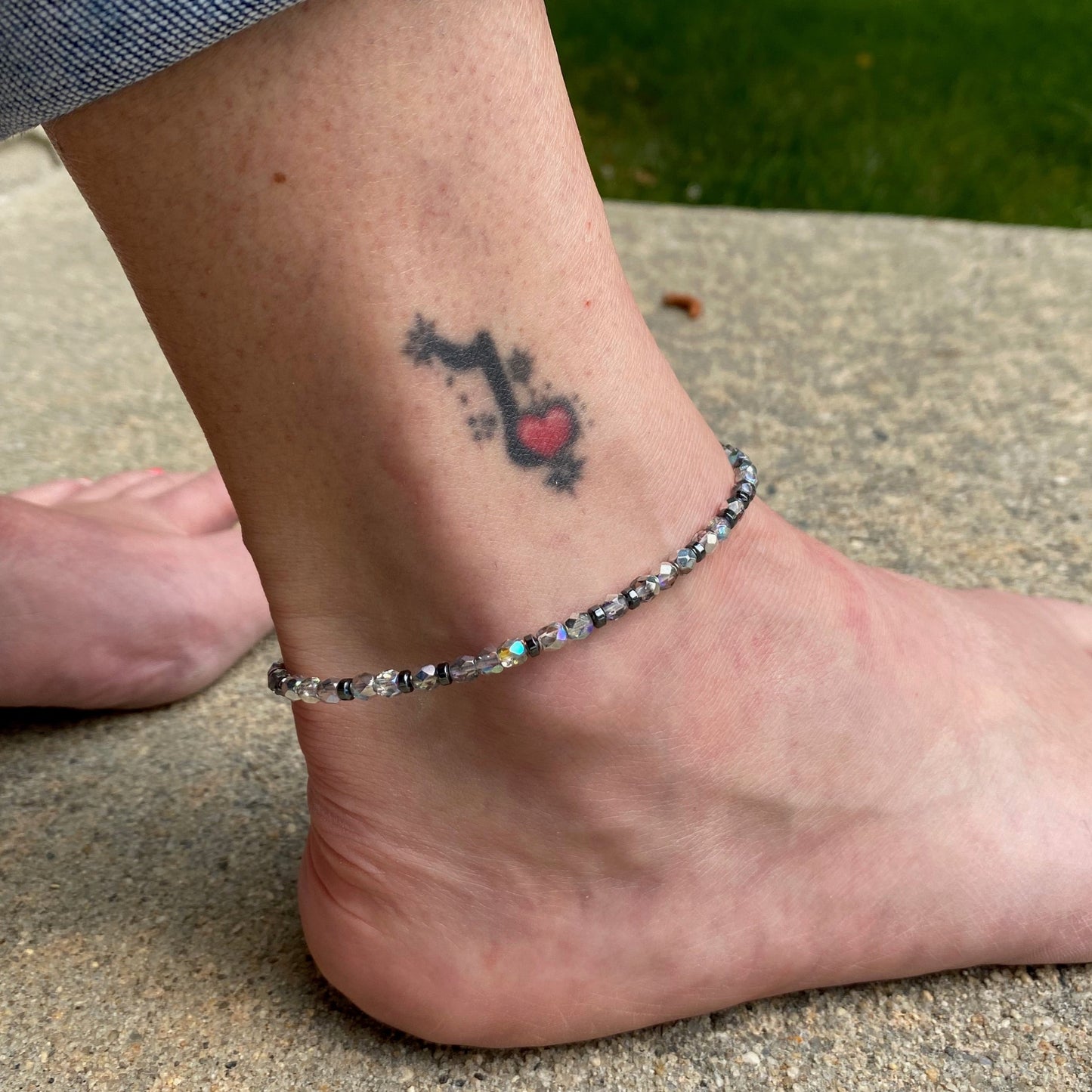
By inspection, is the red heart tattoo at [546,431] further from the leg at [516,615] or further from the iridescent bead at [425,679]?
the iridescent bead at [425,679]

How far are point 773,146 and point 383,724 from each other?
300cm

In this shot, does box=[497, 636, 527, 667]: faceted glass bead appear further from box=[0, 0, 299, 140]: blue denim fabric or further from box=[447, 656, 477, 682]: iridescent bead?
box=[0, 0, 299, 140]: blue denim fabric

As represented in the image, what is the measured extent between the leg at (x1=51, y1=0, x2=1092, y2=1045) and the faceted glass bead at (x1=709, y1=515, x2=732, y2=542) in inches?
0.7

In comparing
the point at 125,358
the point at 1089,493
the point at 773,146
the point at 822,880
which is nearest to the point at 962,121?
the point at 773,146

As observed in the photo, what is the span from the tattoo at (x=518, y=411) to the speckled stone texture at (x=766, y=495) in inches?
16.6

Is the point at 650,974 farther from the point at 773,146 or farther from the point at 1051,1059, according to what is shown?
the point at 773,146

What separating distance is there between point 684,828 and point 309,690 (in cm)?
27

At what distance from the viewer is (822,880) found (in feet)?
2.50

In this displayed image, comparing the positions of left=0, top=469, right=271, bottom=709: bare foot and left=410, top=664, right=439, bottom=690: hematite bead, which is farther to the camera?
left=0, top=469, right=271, bottom=709: bare foot

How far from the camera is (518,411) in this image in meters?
0.63

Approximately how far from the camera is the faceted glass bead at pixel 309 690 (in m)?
0.70

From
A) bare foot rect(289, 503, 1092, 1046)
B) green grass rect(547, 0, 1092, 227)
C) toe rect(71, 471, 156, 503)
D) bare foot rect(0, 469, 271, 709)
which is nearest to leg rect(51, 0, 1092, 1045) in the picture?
bare foot rect(289, 503, 1092, 1046)

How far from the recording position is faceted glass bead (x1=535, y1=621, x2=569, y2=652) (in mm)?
654

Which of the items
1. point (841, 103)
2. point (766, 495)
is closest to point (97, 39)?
point (766, 495)
